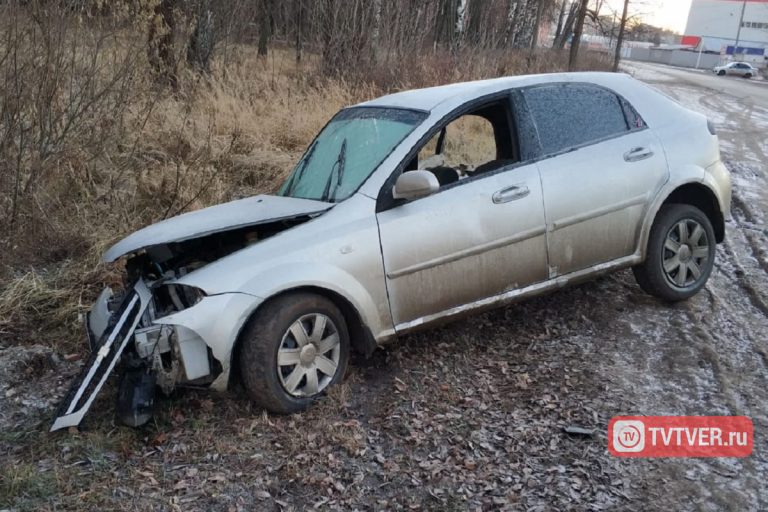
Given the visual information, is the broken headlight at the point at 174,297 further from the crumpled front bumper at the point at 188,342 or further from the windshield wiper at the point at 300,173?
the windshield wiper at the point at 300,173

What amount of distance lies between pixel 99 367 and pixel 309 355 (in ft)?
3.74

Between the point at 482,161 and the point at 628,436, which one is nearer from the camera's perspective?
the point at 628,436

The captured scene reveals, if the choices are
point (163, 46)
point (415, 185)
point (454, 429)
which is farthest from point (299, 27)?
point (454, 429)

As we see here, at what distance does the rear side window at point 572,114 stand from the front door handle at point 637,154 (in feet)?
0.58

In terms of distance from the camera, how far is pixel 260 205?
4.30 m

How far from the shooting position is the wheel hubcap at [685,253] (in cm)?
488

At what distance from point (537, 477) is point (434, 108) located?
7.93ft

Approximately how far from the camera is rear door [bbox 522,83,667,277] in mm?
4363

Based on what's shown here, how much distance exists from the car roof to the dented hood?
1.04 meters

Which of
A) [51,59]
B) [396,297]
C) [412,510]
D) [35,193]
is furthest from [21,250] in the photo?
[412,510]

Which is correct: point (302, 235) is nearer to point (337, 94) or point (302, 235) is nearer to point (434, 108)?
point (434, 108)

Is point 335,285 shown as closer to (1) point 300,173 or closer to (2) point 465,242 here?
(2) point 465,242

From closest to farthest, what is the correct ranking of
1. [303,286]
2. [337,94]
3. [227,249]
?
1. [303,286]
2. [227,249]
3. [337,94]

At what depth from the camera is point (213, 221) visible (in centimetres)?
396
